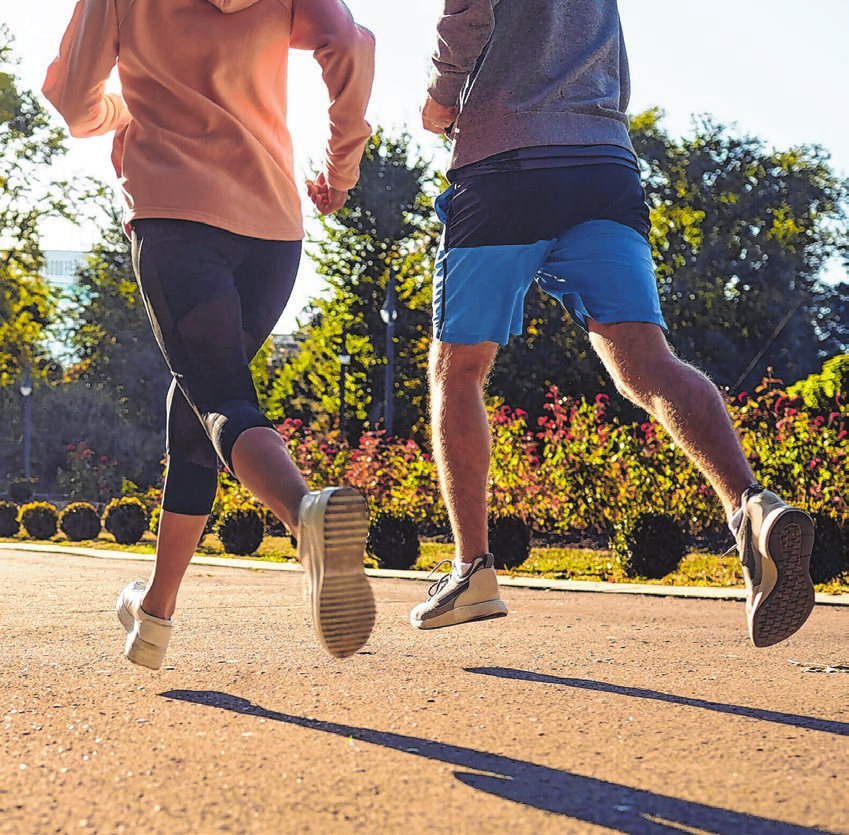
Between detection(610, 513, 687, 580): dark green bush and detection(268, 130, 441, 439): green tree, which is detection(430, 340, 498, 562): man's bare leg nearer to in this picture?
detection(610, 513, 687, 580): dark green bush

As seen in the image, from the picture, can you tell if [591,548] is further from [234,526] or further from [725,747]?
[725,747]

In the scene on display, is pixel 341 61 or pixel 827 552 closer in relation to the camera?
pixel 341 61

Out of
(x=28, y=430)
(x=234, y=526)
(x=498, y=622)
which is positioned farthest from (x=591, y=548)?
(x=28, y=430)

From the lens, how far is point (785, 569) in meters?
2.66

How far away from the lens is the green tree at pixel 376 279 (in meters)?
37.1

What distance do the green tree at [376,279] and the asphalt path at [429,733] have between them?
3254 cm

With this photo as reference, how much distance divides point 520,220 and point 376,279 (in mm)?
34818

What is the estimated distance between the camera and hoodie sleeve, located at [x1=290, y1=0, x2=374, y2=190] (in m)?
3.07

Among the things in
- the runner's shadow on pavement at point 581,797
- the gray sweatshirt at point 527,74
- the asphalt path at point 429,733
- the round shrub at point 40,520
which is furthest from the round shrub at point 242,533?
the runner's shadow on pavement at point 581,797

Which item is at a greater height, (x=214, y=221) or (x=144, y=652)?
(x=214, y=221)

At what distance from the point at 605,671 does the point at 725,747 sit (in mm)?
1029

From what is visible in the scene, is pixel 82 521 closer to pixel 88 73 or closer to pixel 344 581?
pixel 88 73

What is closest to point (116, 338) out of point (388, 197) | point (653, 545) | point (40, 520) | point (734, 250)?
point (388, 197)

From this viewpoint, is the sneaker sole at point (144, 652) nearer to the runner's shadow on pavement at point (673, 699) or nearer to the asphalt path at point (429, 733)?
the asphalt path at point (429, 733)
